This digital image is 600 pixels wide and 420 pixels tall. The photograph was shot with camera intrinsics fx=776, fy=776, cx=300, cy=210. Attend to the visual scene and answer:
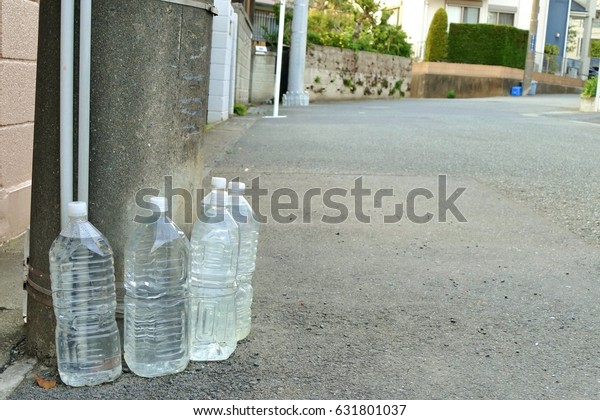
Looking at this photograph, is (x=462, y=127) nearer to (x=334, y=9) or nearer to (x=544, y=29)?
(x=334, y=9)

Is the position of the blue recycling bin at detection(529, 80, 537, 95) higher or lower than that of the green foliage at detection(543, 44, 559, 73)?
lower

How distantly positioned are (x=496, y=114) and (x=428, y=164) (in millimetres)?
11648

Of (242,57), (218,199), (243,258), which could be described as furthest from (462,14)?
(218,199)

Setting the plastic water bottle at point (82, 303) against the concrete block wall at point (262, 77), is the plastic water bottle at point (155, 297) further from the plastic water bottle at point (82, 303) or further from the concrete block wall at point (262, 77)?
the concrete block wall at point (262, 77)

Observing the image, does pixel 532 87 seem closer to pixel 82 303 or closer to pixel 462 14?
pixel 462 14

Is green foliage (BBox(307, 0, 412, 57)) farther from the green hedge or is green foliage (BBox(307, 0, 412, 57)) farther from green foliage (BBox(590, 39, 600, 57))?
green foliage (BBox(590, 39, 600, 57))

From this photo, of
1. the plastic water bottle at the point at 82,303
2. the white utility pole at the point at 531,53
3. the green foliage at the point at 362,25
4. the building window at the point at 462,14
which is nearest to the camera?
the plastic water bottle at the point at 82,303

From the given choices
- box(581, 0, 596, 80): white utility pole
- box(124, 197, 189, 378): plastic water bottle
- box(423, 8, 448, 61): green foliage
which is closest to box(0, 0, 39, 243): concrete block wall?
box(124, 197, 189, 378): plastic water bottle

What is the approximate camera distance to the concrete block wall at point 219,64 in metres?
15.3

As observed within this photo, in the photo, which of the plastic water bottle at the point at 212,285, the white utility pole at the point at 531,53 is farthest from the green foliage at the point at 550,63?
the plastic water bottle at the point at 212,285

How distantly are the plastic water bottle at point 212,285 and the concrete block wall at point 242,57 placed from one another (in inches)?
593

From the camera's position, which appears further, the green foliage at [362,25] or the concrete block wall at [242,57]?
the green foliage at [362,25]

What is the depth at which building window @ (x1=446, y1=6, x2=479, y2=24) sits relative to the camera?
141 ft

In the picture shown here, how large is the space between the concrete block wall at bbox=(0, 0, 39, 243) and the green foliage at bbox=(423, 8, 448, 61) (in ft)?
111
